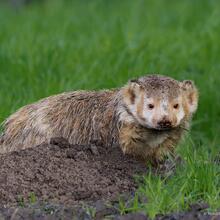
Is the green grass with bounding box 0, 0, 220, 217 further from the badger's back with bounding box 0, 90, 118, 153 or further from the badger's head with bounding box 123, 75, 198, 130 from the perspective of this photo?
the badger's back with bounding box 0, 90, 118, 153

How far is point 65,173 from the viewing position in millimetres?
6441

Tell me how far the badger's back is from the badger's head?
0.22 metres

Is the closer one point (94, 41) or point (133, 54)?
point (133, 54)

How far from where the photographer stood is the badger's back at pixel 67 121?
696cm

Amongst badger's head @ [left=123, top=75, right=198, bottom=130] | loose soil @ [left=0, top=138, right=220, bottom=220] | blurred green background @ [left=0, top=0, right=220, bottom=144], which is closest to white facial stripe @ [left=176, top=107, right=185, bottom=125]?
badger's head @ [left=123, top=75, right=198, bottom=130]

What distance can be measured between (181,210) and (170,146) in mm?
1241

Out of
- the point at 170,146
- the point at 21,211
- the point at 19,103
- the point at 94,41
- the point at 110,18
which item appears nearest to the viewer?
the point at 21,211

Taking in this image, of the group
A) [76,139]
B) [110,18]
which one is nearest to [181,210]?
[76,139]

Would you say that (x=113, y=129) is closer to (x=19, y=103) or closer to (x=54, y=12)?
(x=19, y=103)

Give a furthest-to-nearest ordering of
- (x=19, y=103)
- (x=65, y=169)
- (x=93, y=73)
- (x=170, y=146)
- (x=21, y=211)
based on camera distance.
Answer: (x=93, y=73), (x=19, y=103), (x=170, y=146), (x=65, y=169), (x=21, y=211)

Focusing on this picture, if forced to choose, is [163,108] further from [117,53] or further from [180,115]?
[117,53]

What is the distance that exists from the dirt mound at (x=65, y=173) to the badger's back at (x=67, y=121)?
210 mm

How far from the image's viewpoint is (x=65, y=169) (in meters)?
6.50

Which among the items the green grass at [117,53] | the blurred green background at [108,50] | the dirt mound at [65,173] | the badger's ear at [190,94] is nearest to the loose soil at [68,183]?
the dirt mound at [65,173]
